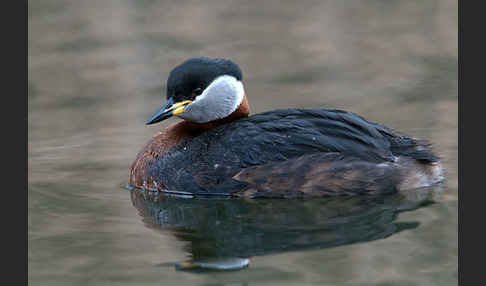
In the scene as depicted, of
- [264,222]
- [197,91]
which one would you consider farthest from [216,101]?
[264,222]

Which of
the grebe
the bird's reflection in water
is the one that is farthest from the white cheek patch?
the bird's reflection in water

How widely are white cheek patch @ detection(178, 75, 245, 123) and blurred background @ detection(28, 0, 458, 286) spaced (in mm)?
1053

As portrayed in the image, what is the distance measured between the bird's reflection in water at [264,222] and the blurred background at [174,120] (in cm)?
15

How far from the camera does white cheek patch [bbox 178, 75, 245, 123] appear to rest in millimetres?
8352

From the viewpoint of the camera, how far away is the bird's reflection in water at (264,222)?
261 inches

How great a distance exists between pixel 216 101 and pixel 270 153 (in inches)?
35.5

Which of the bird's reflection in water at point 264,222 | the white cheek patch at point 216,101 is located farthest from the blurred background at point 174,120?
the white cheek patch at point 216,101

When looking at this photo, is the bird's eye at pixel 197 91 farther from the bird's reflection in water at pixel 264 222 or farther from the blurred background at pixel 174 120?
the blurred background at pixel 174 120

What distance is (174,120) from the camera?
11148 mm

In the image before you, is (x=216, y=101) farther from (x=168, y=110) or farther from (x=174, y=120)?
(x=174, y=120)

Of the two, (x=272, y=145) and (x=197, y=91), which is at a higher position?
(x=197, y=91)

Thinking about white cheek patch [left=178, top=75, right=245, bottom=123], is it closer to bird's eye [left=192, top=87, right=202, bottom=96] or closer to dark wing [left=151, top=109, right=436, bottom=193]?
bird's eye [left=192, top=87, right=202, bottom=96]
